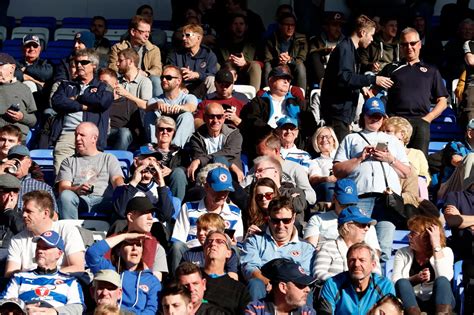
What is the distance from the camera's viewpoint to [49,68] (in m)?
17.0

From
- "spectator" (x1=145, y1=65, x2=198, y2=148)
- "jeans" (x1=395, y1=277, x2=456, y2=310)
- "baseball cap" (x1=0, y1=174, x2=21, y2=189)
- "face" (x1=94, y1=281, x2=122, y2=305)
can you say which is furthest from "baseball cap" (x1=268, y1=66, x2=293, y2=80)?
"face" (x1=94, y1=281, x2=122, y2=305)

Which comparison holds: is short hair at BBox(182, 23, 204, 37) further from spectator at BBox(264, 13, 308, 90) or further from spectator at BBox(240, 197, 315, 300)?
spectator at BBox(240, 197, 315, 300)

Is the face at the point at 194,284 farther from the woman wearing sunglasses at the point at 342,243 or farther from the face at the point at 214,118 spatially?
the face at the point at 214,118

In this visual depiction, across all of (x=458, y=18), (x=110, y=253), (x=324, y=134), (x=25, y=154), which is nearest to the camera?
(x=110, y=253)

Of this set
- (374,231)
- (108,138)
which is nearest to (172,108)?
(108,138)

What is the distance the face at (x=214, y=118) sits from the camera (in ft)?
47.9

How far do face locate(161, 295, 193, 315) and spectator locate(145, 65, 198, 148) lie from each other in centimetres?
407

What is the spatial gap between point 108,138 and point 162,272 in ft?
11.0

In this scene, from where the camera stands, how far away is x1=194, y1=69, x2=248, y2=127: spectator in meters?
15.4

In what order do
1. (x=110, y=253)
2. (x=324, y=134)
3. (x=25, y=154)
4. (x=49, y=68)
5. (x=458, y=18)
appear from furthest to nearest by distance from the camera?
(x=458, y=18) < (x=49, y=68) < (x=324, y=134) < (x=25, y=154) < (x=110, y=253)

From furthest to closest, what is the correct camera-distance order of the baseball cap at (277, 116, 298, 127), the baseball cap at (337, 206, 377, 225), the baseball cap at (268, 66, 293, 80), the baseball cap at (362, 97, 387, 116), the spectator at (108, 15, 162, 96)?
the spectator at (108, 15, 162, 96)
the baseball cap at (268, 66, 293, 80)
the baseball cap at (277, 116, 298, 127)
the baseball cap at (362, 97, 387, 116)
the baseball cap at (337, 206, 377, 225)

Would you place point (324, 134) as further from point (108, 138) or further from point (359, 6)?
point (359, 6)

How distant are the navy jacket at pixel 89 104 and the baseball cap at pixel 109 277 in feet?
11.7

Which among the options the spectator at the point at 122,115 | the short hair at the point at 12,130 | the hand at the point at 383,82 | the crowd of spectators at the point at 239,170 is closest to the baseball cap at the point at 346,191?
the crowd of spectators at the point at 239,170
